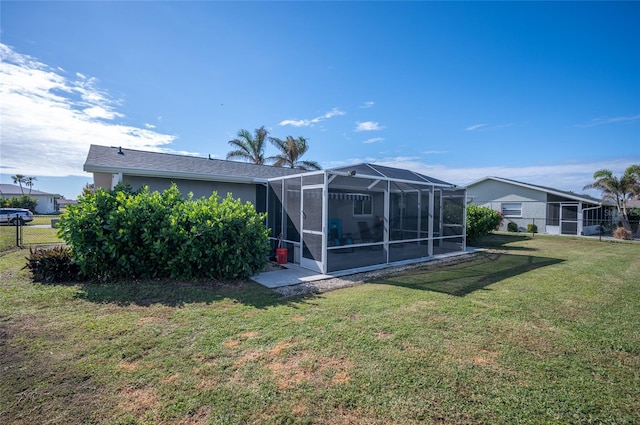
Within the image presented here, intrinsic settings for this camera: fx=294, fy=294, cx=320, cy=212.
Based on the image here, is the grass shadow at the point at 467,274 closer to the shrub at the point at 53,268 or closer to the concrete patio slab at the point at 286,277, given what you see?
the concrete patio slab at the point at 286,277

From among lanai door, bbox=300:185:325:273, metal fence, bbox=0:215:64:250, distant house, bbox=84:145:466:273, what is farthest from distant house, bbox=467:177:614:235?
metal fence, bbox=0:215:64:250

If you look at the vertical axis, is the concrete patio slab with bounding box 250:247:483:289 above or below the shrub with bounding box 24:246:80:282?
below

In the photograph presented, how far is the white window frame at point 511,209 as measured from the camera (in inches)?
958

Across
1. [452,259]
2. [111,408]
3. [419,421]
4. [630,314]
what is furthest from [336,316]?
[452,259]

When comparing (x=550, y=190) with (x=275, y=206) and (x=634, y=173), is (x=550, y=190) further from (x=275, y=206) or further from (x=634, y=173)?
(x=275, y=206)

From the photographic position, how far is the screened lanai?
330 inches

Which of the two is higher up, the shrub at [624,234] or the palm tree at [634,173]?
the palm tree at [634,173]

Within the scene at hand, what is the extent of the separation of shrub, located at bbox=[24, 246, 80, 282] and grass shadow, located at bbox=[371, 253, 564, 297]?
23.5 ft

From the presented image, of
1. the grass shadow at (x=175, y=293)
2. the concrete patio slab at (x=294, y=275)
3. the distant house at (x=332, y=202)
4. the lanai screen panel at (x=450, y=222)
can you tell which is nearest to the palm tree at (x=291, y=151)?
the distant house at (x=332, y=202)

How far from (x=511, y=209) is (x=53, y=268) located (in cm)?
2859

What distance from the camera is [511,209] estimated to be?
24688 mm

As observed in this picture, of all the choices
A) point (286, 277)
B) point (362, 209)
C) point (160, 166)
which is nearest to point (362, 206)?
point (362, 209)

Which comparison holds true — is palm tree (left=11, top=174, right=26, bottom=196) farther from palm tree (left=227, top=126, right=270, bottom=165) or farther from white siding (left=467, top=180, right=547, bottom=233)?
white siding (left=467, top=180, right=547, bottom=233)

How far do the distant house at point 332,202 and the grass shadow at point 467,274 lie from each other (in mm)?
1441
